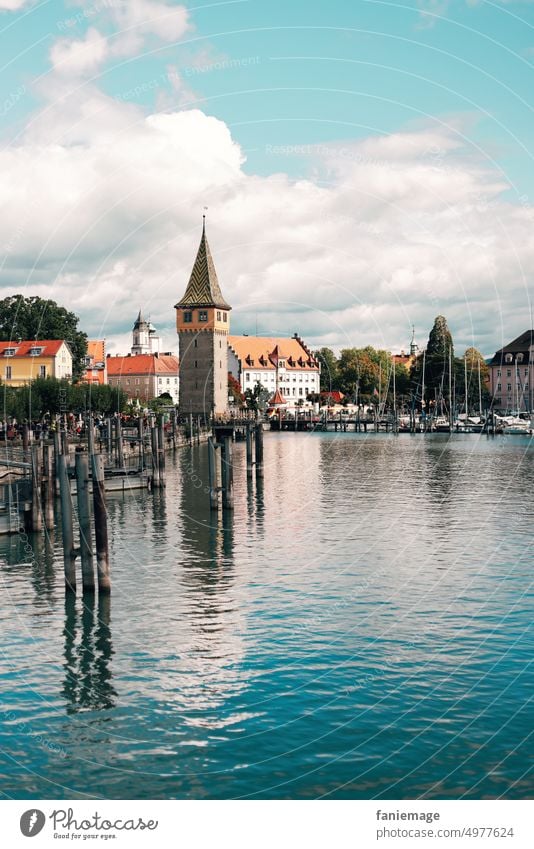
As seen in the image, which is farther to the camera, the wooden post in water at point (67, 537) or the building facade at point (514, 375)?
the building facade at point (514, 375)

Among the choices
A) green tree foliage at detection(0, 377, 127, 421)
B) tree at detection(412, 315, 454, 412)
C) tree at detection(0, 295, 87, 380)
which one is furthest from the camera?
tree at detection(412, 315, 454, 412)

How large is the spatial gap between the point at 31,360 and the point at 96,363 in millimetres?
34019

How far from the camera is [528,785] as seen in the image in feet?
56.1

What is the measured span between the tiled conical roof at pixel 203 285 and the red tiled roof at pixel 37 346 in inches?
1316

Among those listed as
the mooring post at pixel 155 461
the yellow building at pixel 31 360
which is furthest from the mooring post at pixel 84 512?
the yellow building at pixel 31 360

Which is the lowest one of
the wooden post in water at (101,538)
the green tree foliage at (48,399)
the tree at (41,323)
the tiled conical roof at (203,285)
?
the wooden post in water at (101,538)

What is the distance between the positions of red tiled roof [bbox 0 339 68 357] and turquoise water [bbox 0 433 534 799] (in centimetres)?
8552

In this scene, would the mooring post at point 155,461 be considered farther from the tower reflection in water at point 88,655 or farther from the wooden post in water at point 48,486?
the tower reflection in water at point 88,655

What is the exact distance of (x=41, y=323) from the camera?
444 ft

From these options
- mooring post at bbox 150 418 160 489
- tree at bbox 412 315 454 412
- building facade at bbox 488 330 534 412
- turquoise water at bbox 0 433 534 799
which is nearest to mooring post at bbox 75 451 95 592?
turquoise water at bbox 0 433 534 799

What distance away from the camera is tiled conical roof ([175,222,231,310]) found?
158375 mm

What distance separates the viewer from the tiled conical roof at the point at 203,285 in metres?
158

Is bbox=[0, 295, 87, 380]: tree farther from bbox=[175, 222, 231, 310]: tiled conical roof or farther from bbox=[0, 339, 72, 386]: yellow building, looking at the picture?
bbox=[175, 222, 231, 310]: tiled conical roof

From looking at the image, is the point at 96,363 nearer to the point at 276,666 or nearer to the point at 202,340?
the point at 202,340
